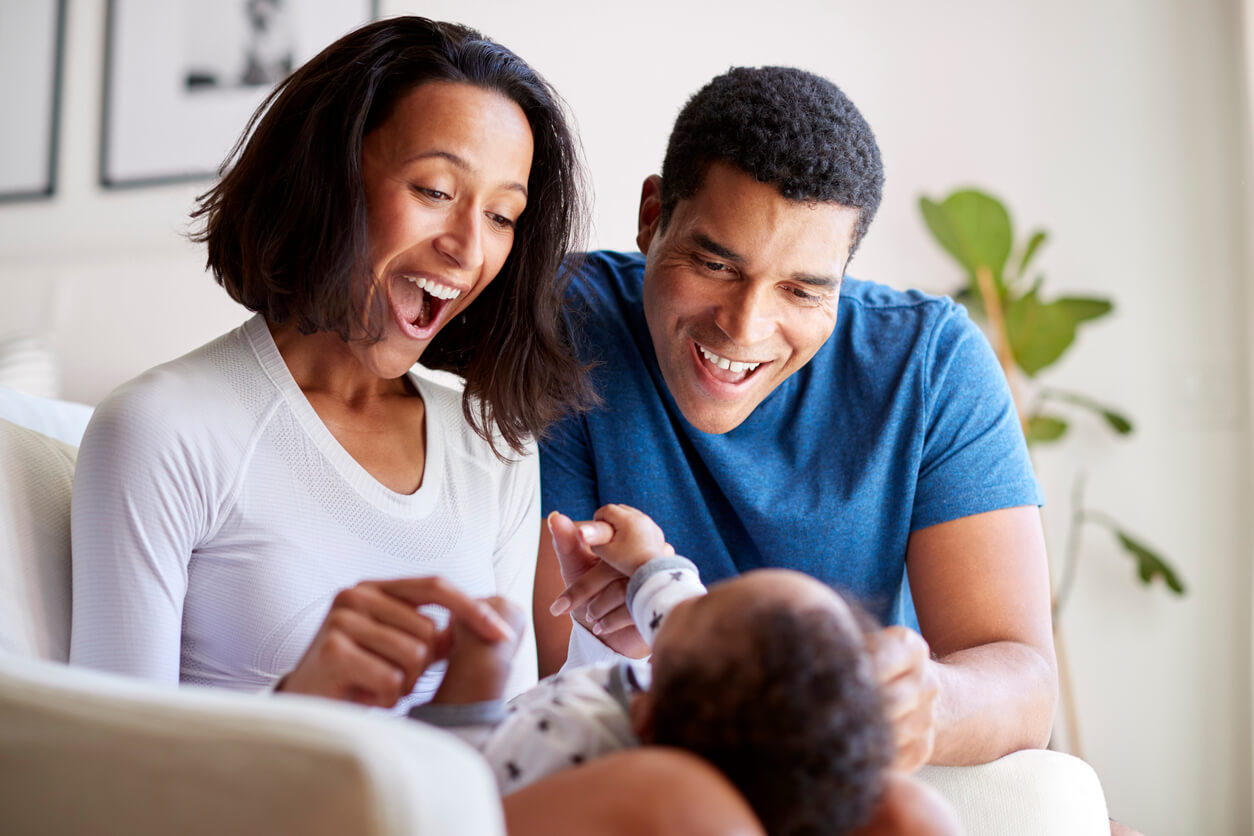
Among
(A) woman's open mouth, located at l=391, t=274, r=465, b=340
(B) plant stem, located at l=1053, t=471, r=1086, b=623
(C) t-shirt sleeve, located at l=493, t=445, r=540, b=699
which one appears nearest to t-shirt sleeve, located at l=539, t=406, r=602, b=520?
(C) t-shirt sleeve, located at l=493, t=445, r=540, b=699

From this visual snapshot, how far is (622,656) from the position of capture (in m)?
1.36

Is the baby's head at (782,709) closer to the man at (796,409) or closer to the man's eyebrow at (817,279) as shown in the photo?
the man at (796,409)

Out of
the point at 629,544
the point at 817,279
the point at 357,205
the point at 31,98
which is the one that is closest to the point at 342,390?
the point at 357,205

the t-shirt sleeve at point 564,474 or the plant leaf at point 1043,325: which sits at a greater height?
the plant leaf at point 1043,325

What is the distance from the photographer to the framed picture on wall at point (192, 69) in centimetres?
302

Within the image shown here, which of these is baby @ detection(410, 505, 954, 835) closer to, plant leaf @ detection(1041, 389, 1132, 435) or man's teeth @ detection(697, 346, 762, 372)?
man's teeth @ detection(697, 346, 762, 372)

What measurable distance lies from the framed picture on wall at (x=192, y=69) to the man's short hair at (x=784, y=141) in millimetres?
1826

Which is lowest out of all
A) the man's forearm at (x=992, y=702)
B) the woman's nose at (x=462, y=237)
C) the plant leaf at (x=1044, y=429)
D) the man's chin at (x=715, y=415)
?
the man's forearm at (x=992, y=702)

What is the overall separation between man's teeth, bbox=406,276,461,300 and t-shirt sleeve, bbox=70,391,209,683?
1.13 feet

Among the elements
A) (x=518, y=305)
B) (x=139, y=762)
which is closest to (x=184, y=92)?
(x=518, y=305)

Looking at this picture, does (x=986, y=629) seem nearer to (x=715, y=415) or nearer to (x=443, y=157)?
(x=715, y=415)

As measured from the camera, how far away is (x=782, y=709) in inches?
28.7

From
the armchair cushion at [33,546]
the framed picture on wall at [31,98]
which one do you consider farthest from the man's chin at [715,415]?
the framed picture on wall at [31,98]

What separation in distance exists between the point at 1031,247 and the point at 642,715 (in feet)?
7.27
